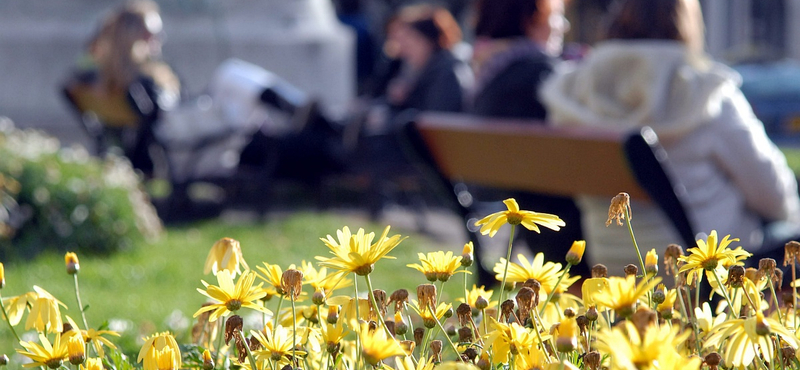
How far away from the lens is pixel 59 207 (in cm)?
536

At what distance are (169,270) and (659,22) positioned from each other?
291 centimetres

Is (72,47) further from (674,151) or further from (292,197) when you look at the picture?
(674,151)

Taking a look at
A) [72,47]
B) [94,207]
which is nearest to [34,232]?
[94,207]

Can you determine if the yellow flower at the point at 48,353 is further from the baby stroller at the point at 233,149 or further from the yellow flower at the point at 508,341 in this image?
the baby stroller at the point at 233,149

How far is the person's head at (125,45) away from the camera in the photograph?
22.2 feet

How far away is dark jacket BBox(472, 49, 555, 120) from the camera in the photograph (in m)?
3.60

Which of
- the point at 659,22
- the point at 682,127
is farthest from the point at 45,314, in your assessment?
the point at 659,22

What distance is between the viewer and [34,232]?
529 centimetres

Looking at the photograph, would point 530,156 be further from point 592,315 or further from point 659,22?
point 592,315

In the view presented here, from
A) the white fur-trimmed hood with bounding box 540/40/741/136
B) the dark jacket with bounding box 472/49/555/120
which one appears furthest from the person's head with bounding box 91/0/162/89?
the white fur-trimmed hood with bounding box 540/40/741/136

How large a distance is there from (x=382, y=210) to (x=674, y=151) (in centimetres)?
407

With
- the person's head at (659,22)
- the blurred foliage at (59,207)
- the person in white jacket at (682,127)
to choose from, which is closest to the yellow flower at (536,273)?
the person in white jacket at (682,127)

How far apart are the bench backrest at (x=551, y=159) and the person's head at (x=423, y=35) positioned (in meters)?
3.19

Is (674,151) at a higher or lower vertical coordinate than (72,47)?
lower
